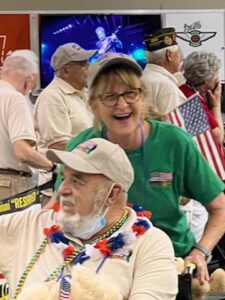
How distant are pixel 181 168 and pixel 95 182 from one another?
453 mm

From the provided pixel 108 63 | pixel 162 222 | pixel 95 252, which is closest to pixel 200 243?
pixel 162 222

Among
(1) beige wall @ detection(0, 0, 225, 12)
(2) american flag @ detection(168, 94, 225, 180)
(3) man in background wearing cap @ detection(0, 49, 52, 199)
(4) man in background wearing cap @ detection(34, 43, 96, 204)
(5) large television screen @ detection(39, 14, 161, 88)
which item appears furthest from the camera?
(1) beige wall @ detection(0, 0, 225, 12)

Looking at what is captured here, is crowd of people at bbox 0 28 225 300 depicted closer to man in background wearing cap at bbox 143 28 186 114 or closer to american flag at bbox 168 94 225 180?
american flag at bbox 168 94 225 180

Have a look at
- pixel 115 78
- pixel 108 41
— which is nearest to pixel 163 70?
pixel 115 78

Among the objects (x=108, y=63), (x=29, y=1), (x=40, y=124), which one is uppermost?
(x=29, y=1)

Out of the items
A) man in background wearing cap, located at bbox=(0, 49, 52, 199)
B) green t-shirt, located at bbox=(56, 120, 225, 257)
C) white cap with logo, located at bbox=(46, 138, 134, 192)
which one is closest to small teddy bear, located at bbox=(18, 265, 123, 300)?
white cap with logo, located at bbox=(46, 138, 134, 192)

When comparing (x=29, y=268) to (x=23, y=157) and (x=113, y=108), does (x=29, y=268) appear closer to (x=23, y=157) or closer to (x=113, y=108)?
(x=113, y=108)

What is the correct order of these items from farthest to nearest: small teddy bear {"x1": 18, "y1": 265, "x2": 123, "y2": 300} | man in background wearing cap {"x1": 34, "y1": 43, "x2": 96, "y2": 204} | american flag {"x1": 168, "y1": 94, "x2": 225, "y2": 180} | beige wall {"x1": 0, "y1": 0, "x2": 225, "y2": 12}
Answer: beige wall {"x1": 0, "y1": 0, "x2": 225, "y2": 12} < man in background wearing cap {"x1": 34, "y1": 43, "x2": 96, "y2": 204} < american flag {"x1": 168, "y1": 94, "x2": 225, "y2": 180} < small teddy bear {"x1": 18, "y1": 265, "x2": 123, "y2": 300}

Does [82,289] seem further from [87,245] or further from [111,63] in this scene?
[111,63]

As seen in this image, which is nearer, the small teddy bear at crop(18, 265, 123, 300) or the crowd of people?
the small teddy bear at crop(18, 265, 123, 300)

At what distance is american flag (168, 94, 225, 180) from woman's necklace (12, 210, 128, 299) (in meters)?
1.10

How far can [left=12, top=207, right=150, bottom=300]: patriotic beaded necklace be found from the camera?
2.03 metres

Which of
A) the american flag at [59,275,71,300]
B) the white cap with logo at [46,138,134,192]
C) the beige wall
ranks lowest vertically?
the american flag at [59,275,71,300]

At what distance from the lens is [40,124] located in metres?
4.01
